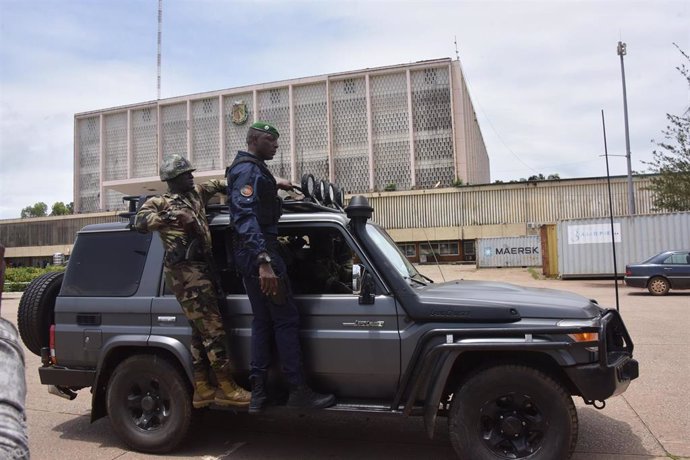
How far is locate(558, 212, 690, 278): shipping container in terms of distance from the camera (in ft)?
76.0

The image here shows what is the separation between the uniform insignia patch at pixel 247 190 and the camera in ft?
13.1

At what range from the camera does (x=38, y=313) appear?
4.97 m

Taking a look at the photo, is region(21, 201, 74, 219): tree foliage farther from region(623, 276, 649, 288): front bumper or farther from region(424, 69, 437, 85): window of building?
region(623, 276, 649, 288): front bumper

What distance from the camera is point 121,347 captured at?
4.57 metres

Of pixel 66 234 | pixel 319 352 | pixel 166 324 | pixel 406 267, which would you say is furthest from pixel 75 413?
pixel 66 234

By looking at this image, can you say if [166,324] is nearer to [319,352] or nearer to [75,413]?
[319,352]

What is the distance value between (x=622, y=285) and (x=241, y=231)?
22.7 meters

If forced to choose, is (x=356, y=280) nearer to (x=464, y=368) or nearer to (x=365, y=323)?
(x=365, y=323)

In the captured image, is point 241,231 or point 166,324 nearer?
point 241,231

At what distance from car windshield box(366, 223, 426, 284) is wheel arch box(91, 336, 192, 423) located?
1747 millimetres

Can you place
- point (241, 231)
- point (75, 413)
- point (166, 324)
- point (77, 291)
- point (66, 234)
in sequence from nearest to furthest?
point (241, 231) → point (166, 324) → point (77, 291) → point (75, 413) → point (66, 234)

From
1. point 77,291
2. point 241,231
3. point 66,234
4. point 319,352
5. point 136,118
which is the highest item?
point 136,118

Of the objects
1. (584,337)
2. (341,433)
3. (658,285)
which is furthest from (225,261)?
(658,285)

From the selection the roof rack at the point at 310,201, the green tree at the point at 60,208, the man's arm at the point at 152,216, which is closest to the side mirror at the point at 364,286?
the roof rack at the point at 310,201
